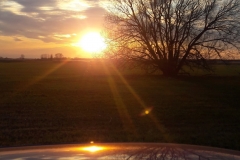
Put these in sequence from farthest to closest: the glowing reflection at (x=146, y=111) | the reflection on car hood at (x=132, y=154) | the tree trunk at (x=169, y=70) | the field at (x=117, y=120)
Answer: the tree trunk at (x=169, y=70) → the glowing reflection at (x=146, y=111) → the field at (x=117, y=120) → the reflection on car hood at (x=132, y=154)

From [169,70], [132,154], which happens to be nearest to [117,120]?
[132,154]

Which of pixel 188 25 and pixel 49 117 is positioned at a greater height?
pixel 188 25

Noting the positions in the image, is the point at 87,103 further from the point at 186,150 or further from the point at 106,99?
the point at 186,150

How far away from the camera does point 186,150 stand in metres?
3.43

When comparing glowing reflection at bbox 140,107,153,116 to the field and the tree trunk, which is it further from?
the tree trunk

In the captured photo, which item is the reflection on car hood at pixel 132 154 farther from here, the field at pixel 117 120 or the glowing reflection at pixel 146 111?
the glowing reflection at pixel 146 111

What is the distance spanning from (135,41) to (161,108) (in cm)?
2354

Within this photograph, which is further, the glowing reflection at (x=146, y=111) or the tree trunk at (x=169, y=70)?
the tree trunk at (x=169, y=70)

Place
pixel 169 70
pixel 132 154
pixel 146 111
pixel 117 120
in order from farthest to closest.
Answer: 1. pixel 169 70
2. pixel 146 111
3. pixel 117 120
4. pixel 132 154

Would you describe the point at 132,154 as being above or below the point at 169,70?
above

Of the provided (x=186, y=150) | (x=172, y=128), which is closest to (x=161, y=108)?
(x=172, y=128)

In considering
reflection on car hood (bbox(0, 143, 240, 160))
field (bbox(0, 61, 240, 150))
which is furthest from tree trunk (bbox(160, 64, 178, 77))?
reflection on car hood (bbox(0, 143, 240, 160))

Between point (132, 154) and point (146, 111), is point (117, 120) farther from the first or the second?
point (132, 154)

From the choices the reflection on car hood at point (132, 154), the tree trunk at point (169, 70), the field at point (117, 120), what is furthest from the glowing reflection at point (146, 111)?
the tree trunk at point (169, 70)
